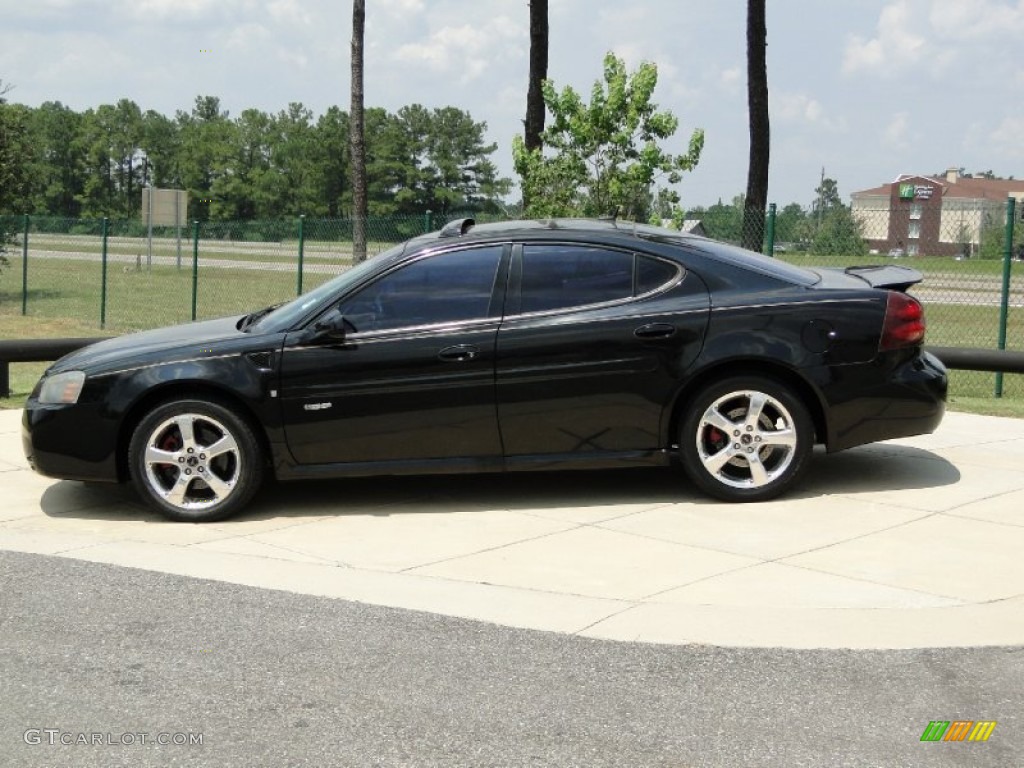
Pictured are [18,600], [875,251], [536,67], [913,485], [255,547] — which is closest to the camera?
[18,600]

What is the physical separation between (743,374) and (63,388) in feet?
12.2

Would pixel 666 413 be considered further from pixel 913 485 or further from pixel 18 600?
pixel 18 600

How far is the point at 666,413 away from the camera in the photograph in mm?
7352

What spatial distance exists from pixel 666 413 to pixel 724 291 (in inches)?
29.8

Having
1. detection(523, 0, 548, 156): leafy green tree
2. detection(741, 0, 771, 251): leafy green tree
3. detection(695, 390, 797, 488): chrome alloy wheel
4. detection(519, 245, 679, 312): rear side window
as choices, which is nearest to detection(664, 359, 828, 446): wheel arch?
detection(695, 390, 797, 488): chrome alloy wheel

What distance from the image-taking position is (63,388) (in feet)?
24.3

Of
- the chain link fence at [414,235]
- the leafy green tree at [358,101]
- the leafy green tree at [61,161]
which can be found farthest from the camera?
the leafy green tree at [61,161]

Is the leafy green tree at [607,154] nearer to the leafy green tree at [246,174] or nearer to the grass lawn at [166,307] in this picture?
the grass lawn at [166,307]

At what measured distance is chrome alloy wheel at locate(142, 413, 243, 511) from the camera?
23.8ft

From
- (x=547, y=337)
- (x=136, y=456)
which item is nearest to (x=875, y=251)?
(x=547, y=337)

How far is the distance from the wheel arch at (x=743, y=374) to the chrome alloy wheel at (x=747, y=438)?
0.45ft

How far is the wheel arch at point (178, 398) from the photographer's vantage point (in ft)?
24.0

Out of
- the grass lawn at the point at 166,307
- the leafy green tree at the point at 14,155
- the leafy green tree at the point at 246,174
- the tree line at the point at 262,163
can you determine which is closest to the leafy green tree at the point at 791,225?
the grass lawn at the point at 166,307

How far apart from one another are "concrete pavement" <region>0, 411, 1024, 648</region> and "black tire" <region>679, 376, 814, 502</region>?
0.47 feet
